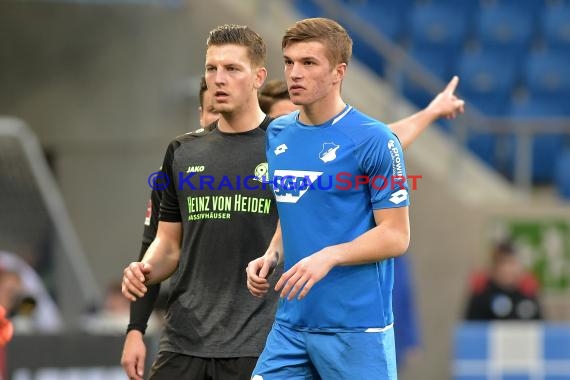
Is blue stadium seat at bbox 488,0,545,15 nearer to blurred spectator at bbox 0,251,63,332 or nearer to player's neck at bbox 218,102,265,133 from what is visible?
blurred spectator at bbox 0,251,63,332

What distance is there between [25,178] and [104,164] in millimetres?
2837

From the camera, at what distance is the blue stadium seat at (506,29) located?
1408 cm

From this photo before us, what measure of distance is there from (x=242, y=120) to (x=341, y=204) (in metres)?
0.85

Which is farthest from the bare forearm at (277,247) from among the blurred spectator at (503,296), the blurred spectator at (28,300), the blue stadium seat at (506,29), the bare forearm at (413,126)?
the blue stadium seat at (506,29)

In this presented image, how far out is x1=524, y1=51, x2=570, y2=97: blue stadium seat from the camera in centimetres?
1390

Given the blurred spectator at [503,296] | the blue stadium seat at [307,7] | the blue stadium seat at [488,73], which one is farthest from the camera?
the blue stadium seat at [488,73]

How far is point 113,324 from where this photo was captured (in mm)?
9898

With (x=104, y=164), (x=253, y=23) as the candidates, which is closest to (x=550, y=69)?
(x=253, y=23)

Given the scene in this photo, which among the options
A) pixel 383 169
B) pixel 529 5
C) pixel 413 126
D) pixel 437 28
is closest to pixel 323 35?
pixel 383 169

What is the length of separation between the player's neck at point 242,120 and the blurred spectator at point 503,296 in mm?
5883

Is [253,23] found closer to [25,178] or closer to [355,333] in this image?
[25,178]

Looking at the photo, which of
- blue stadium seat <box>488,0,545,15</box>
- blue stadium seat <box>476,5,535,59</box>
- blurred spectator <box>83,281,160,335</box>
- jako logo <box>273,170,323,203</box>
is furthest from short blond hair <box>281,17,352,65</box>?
blue stadium seat <box>488,0,545,15</box>

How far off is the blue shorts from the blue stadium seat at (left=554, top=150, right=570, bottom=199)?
8.11 metres

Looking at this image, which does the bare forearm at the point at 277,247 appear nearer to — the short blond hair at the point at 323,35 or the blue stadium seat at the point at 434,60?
the short blond hair at the point at 323,35
